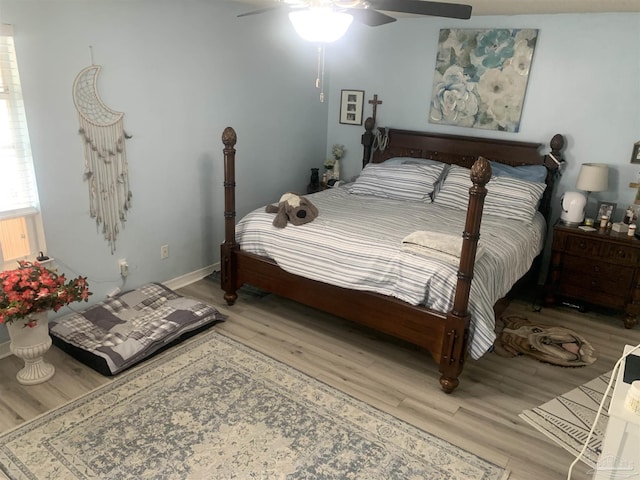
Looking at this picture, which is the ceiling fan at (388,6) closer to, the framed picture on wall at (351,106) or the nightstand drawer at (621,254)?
the nightstand drawer at (621,254)

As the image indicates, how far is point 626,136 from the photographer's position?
367 centimetres

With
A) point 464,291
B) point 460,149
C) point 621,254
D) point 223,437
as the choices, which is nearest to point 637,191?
point 621,254

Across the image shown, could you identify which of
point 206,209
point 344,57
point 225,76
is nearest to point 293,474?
point 206,209

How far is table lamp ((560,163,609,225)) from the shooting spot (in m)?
3.60

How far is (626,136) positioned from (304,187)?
114 inches

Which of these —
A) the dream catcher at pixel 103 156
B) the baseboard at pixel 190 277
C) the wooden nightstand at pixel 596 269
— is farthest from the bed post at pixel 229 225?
the wooden nightstand at pixel 596 269

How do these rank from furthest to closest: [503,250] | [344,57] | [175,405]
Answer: [344,57], [503,250], [175,405]

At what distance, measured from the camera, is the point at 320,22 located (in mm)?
1942

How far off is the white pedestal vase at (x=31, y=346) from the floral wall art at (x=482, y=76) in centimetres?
360

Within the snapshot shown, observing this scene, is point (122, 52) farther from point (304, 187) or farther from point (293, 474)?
point (293, 474)

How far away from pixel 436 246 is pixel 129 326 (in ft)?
6.61

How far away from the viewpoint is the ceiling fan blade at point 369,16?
2152 mm

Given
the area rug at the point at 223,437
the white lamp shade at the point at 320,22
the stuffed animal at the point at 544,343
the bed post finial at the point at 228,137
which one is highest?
the white lamp shade at the point at 320,22

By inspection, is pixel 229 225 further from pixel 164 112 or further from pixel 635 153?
pixel 635 153
